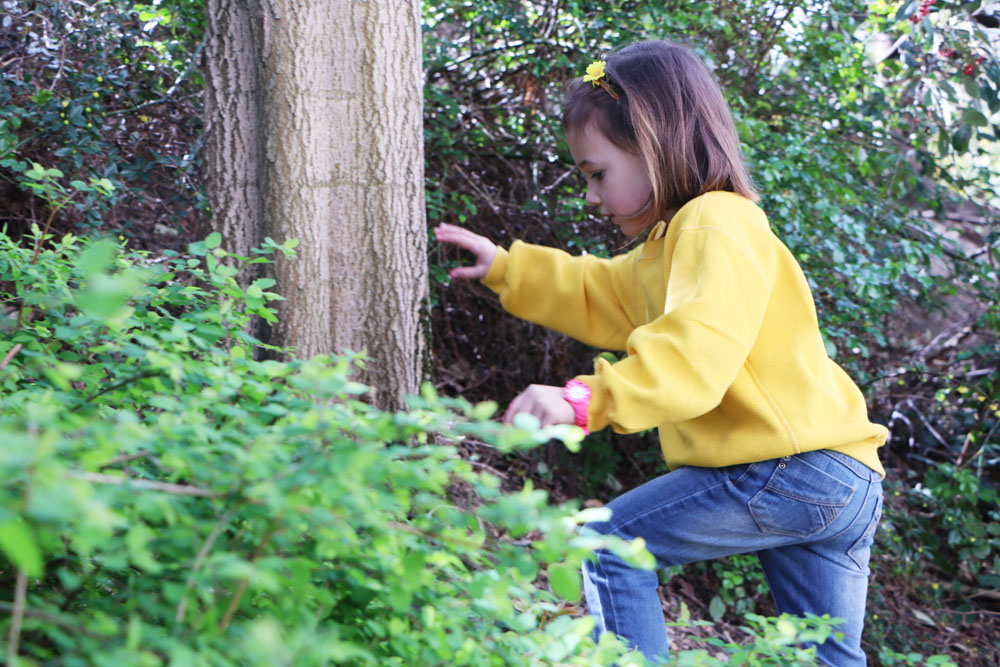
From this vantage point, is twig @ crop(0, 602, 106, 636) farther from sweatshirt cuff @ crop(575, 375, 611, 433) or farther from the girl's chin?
the girl's chin

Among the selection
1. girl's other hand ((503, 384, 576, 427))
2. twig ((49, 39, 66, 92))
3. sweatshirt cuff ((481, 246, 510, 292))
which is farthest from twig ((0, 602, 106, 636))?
twig ((49, 39, 66, 92))

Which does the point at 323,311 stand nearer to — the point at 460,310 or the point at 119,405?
the point at 119,405

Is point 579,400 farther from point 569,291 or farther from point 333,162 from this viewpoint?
point 333,162

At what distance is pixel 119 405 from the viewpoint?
5.01 ft

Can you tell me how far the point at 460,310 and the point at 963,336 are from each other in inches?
129

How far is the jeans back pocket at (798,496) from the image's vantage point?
2057mm

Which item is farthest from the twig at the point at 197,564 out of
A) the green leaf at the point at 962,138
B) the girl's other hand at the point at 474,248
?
the green leaf at the point at 962,138

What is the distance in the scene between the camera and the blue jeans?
2.07m

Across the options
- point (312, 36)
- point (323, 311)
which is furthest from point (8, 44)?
point (323, 311)

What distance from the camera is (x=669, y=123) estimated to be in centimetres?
229

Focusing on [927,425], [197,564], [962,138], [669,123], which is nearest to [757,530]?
[669,123]

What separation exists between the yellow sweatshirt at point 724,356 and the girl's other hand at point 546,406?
0.20 ft

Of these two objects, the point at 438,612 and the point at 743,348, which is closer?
the point at 438,612

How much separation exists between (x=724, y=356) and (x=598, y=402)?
11.4 inches
